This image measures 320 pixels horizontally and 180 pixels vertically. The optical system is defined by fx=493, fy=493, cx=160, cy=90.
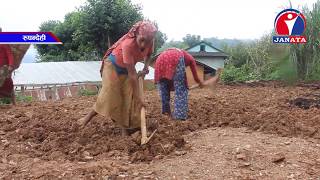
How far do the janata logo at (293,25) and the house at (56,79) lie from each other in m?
3.40

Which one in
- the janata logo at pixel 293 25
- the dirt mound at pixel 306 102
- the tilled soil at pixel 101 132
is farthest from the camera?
the janata logo at pixel 293 25

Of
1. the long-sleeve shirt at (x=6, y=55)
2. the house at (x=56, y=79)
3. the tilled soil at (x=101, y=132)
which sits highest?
the long-sleeve shirt at (x=6, y=55)

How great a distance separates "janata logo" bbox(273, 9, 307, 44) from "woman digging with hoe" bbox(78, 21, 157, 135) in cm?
700

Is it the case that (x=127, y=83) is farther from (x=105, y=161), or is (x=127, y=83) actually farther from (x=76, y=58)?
(x=76, y=58)

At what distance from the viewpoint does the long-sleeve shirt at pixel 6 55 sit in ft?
21.9

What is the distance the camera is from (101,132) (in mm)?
4980

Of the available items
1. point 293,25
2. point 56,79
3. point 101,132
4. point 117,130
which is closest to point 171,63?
point 117,130

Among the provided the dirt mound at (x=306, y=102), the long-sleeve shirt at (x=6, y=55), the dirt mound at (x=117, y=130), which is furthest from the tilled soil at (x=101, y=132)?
the long-sleeve shirt at (x=6, y=55)

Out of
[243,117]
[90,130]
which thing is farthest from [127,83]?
[243,117]

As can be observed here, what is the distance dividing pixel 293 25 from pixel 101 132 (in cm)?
747

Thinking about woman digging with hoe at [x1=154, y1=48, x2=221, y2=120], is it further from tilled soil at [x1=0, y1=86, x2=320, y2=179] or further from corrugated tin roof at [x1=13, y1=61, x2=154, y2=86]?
corrugated tin roof at [x1=13, y1=61, x2=154, y2=86]

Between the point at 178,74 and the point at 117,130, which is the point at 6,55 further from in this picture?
the point at 178,74

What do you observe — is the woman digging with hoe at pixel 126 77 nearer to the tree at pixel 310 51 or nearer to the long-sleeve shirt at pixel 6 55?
Answer: the long-sleeve shirt at pixel 6 55

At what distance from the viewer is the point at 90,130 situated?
503cm
